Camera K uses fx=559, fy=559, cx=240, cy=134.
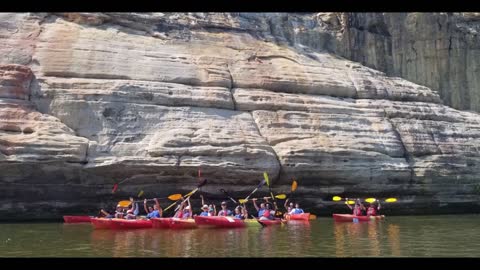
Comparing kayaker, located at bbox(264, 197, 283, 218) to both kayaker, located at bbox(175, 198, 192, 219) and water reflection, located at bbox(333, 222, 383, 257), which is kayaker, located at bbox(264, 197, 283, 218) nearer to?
water reflection, located at bbox(333, 222, 383, 257)

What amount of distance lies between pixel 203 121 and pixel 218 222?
488 centimetres

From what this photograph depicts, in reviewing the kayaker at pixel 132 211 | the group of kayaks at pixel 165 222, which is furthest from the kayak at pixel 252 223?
the kayaker at pixel 132 211

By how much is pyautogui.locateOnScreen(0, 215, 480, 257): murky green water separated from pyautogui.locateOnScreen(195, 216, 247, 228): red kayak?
0.49 m

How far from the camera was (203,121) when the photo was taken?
21.3 meters

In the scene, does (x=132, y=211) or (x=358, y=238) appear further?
(x=132, y=211)

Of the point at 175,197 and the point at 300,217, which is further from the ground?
the point at 175,197

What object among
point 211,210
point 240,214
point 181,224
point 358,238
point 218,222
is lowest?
point 240,214

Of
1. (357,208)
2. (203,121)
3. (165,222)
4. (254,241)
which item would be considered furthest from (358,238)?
(203,121)

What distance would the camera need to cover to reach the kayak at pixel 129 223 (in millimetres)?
17047

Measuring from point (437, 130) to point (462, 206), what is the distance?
3.57 metres

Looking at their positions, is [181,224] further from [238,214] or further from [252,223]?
[238,214]

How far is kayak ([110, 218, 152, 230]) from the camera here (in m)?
17.0

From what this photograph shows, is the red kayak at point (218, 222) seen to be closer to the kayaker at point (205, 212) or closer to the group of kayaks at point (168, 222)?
the group of kayaks at point (168, 222)
